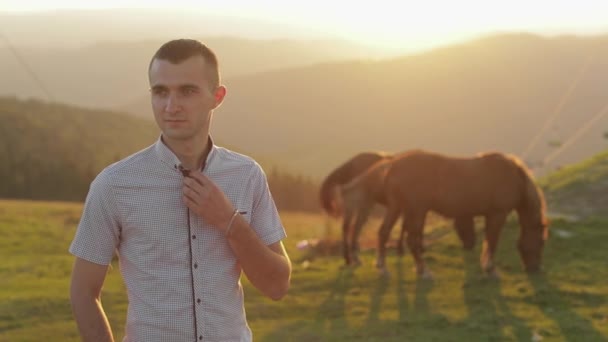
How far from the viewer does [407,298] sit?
35.7 feet

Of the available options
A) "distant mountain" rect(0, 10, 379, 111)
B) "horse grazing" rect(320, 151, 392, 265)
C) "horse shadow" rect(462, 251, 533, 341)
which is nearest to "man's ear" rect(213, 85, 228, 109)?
"horse shadow" rect(462, 251, 533, 341)

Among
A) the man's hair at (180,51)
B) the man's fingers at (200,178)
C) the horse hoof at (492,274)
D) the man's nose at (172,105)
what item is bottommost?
the horse hoof at (492,274)

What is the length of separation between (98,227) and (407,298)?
842 cm

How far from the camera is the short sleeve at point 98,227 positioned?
109 inches

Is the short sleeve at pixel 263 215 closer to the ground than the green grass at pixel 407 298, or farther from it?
farther from it

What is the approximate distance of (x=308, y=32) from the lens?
157 meters

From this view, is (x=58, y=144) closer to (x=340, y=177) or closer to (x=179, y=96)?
(x=340, y=177)

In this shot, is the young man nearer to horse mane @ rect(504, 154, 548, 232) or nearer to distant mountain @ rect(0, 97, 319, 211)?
horse mane @ rect(504, 154, 548, 232)

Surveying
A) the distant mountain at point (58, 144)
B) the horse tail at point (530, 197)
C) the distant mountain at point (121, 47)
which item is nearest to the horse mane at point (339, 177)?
the horse tail at point (530, 197)

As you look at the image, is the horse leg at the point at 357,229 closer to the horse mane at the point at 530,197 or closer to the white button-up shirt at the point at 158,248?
the horse mane at the point at 530,197

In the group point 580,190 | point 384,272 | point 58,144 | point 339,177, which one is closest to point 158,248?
point 384,272

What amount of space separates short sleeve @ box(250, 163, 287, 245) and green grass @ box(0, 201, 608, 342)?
5939 millimetres

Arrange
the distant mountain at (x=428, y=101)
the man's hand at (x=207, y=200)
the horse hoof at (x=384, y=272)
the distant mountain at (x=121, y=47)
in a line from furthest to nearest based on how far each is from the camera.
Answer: the distant mountain at (x=121, y=47)
the distant mountain at (x=428, y=101)
the horse hoof at (x=384, y=272)
the man's hand at (x=207, y=200)

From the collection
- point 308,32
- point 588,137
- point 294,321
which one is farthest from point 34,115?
point 308,32
